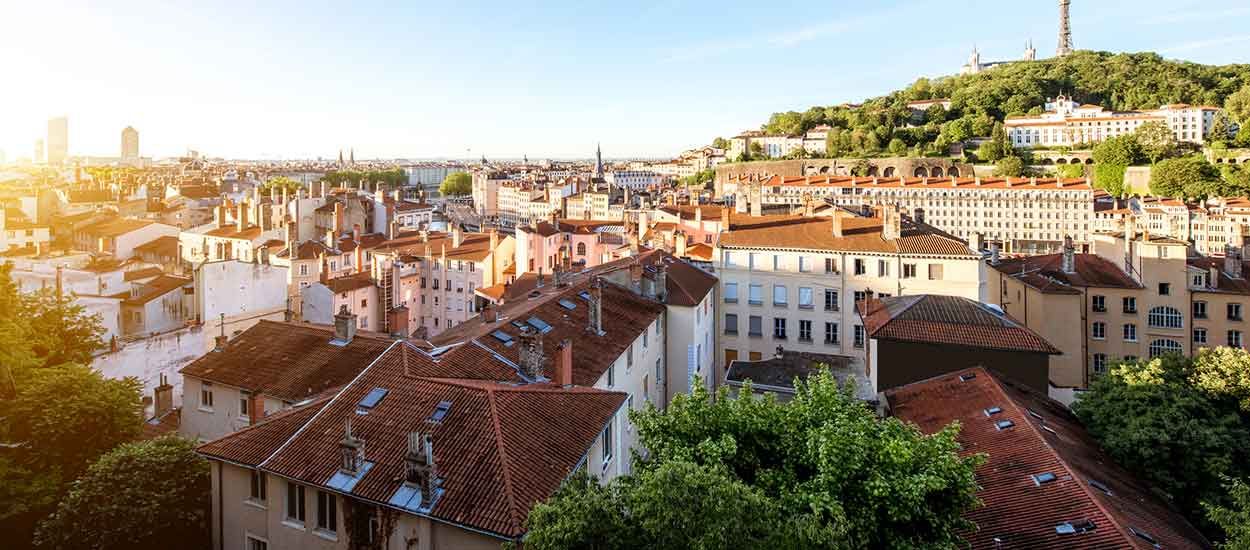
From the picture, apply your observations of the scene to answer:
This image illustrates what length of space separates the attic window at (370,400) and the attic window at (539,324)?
5.81 metres

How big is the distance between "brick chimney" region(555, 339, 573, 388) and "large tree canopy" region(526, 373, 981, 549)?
6238mm

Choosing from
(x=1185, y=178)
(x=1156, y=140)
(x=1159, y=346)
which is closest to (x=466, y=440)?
(x=1159, y=346)

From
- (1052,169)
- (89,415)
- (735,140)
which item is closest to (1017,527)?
(89,415)

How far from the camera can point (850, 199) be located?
102688 mm

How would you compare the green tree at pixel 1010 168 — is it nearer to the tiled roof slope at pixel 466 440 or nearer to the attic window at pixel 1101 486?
the attic window at pixel 1101 486

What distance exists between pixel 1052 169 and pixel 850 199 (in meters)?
41.0

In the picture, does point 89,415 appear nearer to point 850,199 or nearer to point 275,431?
point 275,431

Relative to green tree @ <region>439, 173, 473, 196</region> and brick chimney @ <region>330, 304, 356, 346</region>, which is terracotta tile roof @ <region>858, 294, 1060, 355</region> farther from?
green tree @ <region>439, 173, 473, 196</region>

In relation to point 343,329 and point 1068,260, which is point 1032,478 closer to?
point 343,329

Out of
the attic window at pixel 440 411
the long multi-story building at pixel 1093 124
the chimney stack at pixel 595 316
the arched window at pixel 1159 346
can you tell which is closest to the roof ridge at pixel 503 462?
the attic window at pixel 440 411

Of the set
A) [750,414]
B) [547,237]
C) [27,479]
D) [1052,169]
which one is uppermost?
[1052,169]

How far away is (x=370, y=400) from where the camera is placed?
14.7 meters

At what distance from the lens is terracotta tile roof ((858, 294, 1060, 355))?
76.2 feet

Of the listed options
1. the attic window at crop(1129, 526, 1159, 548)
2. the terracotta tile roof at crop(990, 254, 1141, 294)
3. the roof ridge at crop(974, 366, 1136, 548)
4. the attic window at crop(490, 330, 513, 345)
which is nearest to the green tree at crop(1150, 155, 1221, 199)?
the terracotta tile roof at crop(990, 254, 1141, 294)
